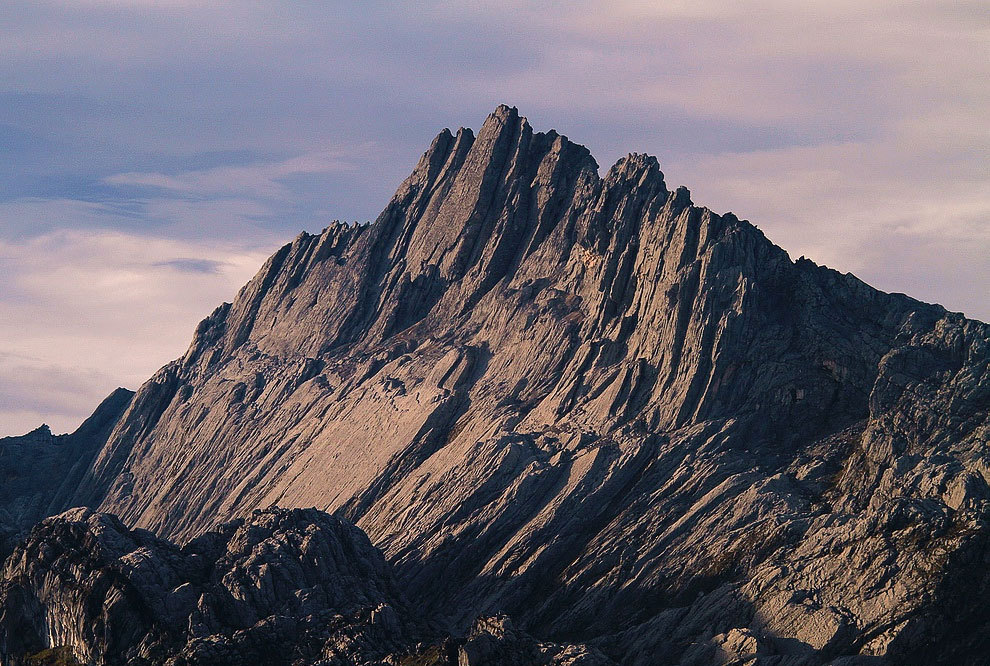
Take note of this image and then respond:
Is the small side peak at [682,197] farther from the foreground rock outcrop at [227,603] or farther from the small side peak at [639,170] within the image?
the foreground rock outcrop at [227,603]

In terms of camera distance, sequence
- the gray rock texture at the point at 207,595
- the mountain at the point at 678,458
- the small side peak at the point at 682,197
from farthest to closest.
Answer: the small side peak at the point at 682,197 → the gray rock texture at the point at 207,595 → the mountain at the point at 678,458

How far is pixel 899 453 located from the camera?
154000mm

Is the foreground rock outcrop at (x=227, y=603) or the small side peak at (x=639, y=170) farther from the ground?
the small side peak at (x=639, y=170)

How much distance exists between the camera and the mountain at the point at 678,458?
452 feet

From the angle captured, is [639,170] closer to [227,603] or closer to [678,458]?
[678,458]

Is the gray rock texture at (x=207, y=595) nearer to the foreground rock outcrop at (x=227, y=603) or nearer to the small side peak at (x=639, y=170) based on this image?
the foreground rock outcrop at (x=227, y=603)

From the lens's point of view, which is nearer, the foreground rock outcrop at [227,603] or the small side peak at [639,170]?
the foreground rock outcrop at [227,603]

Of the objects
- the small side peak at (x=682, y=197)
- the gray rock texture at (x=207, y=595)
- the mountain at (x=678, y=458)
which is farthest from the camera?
the small side peak at (x=682, y=197)

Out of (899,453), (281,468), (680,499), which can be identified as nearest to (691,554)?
(680,499)

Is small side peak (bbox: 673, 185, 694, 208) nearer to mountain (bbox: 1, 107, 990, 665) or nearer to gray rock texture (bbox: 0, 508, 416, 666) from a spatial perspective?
mountain (bbox: 1, 107, 990, 665)

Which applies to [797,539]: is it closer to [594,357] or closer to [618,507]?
[618,507]

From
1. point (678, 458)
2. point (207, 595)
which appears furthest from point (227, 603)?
point (678, 458)

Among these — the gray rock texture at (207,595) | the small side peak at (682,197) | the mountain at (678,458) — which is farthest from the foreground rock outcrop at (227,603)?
the small side peak at (682,197)

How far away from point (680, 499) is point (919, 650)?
34.1 metres
